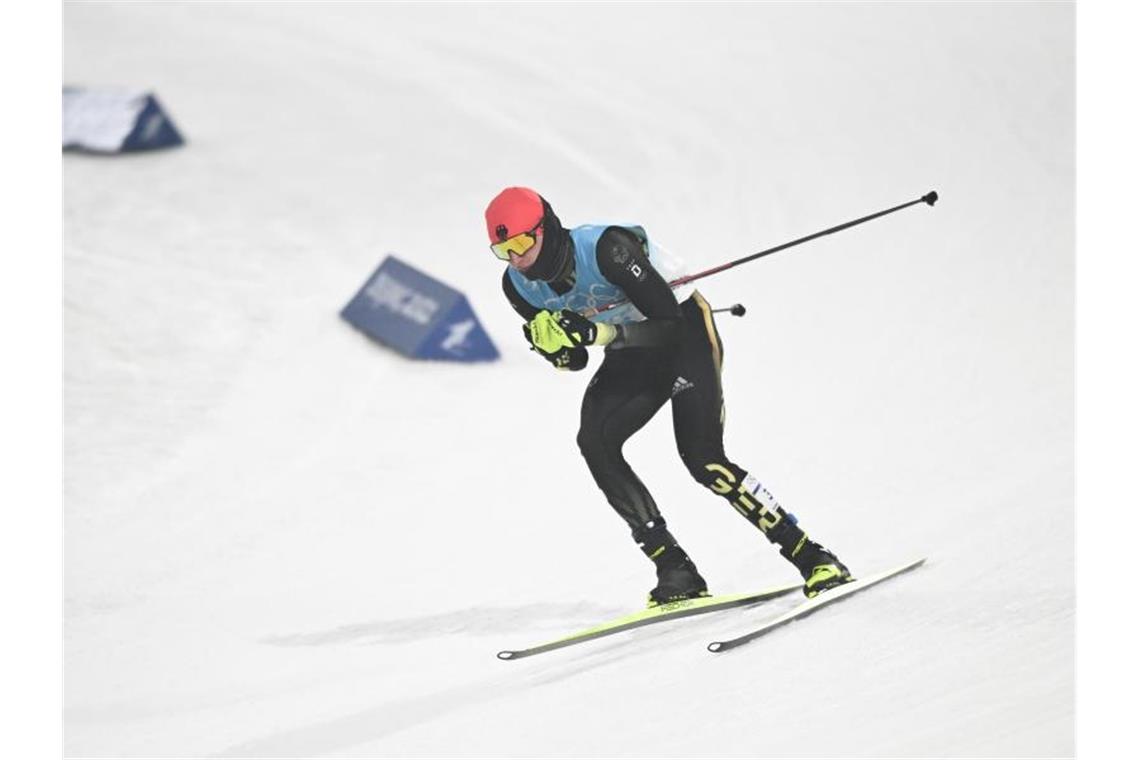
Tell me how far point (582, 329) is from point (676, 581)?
32.2 inches

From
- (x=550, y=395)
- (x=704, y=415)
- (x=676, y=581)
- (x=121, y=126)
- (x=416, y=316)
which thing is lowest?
(x=121, y=126)

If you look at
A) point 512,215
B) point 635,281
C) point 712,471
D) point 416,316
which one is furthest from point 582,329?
point 416,316

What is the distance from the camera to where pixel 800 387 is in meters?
5.80

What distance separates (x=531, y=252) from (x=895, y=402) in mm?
2293

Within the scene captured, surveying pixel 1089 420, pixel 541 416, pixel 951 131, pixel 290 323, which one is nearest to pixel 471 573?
pixel 541 416

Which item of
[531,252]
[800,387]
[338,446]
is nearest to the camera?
[531,252]

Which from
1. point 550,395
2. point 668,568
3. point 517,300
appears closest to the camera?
point 517,300

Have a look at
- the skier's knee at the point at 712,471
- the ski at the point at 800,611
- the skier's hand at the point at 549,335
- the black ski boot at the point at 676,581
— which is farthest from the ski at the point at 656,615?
the skier's hand at the point at 549,335

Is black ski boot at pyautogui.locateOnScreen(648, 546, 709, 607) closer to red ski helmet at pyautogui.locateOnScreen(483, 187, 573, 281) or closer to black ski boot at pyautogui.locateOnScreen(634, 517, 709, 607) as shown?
black ski boot at pyautogui.locateOnScreen(634, 517, 709, 607)

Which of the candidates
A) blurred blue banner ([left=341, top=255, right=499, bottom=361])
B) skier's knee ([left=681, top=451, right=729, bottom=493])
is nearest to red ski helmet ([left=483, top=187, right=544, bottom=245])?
skier's knee ([left=681, top=451, right=729, bottom=493])

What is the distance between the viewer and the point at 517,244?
13.0ft

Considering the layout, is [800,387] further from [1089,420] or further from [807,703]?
[807,703]

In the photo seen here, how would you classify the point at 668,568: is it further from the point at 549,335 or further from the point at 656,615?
the point at 549,335

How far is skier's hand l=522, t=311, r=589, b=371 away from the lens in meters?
3.94
